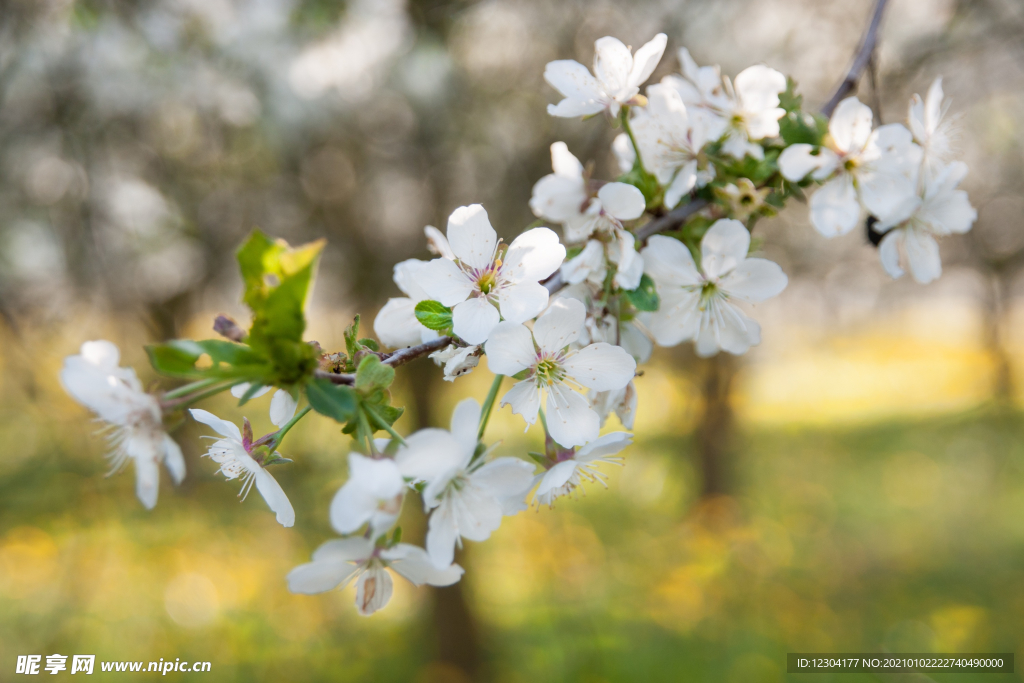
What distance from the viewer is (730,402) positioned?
480cm

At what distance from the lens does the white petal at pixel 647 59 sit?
74 cm

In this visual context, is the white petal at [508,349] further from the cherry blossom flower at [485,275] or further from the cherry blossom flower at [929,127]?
the cherry blossom flower at [929,127]

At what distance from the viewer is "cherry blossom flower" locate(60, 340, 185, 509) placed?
0.51 meters

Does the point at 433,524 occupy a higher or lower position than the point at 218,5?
lower

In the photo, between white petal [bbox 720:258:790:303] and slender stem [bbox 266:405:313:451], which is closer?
slender stem [bbox 266:405:313:451]

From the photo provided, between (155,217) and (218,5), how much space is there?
3.17 feet

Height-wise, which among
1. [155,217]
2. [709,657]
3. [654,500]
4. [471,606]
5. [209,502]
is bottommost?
[709,657]

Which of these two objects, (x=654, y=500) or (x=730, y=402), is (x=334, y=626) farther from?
(x=730, y=402)

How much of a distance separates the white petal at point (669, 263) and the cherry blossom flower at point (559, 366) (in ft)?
0.42

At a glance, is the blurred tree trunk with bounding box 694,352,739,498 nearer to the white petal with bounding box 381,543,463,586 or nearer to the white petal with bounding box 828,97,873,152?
the white petal with bounding box 828,97,873,152

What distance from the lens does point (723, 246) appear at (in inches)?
28.0

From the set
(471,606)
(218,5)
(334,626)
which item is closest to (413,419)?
(471,606)

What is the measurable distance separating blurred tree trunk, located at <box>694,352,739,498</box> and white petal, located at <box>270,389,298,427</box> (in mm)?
4221

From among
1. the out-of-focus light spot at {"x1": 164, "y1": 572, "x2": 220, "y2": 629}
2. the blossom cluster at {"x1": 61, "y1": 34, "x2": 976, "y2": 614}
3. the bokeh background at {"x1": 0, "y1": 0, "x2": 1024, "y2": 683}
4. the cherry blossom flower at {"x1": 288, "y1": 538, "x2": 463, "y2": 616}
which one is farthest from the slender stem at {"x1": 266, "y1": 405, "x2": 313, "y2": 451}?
the out-of-focus light spot at {"x1": 164, "y1": 572, "x2": 220, "y2": 629}
